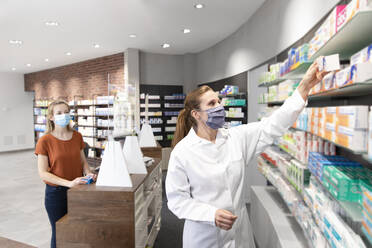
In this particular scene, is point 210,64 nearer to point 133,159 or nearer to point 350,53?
point 133,159

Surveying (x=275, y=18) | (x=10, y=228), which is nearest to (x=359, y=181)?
(x=275, y=18)

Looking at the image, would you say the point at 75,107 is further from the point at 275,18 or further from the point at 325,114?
the point at 325,114

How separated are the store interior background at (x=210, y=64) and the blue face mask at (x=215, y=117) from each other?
158 centimetres

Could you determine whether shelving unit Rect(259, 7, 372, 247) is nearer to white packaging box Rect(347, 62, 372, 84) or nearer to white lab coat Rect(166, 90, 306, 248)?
white packaging box Rect(347, 62, 372, 84)

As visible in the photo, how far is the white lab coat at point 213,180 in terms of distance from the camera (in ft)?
5.43

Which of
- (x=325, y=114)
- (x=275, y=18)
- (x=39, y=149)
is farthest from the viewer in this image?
(x=275, y=18)

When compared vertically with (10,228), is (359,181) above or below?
above

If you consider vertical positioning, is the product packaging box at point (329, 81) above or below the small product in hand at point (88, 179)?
above

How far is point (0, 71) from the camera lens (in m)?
12.7

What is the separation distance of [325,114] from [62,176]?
2.29 metres

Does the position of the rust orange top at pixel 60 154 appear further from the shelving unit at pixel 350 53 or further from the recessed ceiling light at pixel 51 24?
the recessed ceiling light at pixel 51 24

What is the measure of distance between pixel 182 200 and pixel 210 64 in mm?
6922

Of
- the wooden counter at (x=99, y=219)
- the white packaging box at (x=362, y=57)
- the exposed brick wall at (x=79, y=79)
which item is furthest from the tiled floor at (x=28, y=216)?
the exposed brick wall at (x=79, y=79)

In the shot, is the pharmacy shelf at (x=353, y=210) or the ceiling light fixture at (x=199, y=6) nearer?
the pharmacy shelf at (x=353, y=210)
